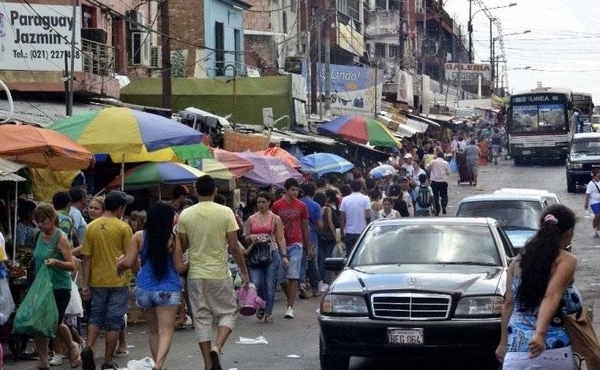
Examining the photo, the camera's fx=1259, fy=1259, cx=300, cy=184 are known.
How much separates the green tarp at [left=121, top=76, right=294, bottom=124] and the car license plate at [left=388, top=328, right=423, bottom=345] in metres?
24.9

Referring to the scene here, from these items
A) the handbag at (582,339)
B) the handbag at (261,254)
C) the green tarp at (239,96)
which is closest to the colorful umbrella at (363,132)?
the green tarp at (239,96)

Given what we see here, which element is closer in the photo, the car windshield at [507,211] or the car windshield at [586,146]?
the car windshield at [507,211]

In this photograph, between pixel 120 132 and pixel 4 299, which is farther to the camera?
pixel 120 132

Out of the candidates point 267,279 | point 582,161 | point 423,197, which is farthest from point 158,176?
point 582,161

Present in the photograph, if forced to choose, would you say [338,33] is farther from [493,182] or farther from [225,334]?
[225,334]

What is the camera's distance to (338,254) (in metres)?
20.6

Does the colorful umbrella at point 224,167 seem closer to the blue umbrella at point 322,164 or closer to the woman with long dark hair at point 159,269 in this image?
the blue umbrella at point 322,164

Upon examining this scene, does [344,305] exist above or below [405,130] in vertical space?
below

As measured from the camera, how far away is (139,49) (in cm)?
3466

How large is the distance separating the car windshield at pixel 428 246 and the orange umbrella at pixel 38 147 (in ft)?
13.6

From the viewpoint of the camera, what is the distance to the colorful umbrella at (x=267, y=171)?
75.1 feet

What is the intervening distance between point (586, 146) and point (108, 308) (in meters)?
33.4

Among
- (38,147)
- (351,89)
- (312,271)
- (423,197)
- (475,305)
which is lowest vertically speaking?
(312,271)

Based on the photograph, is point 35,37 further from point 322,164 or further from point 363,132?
point 363,132
